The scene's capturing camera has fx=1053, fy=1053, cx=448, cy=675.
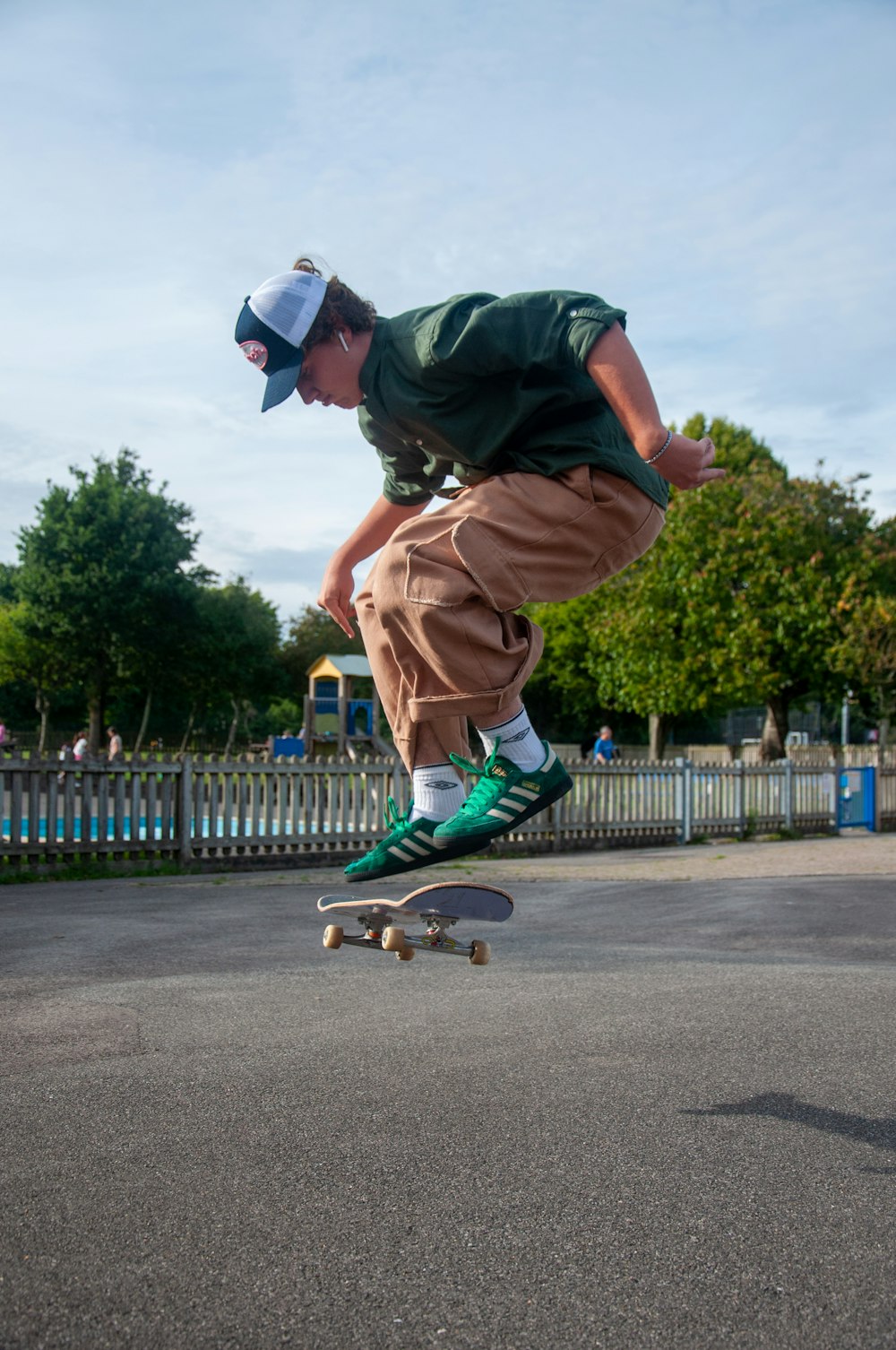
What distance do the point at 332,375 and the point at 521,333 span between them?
578 mm

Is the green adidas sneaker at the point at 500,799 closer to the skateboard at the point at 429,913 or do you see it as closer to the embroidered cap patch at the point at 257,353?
the skateboard at the point at 429,913

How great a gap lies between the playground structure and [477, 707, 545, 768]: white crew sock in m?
26.2

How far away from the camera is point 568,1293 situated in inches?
82.8

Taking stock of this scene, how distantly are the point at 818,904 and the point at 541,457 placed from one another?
26.0 feet

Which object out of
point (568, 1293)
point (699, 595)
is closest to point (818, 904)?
point (568, 1293)

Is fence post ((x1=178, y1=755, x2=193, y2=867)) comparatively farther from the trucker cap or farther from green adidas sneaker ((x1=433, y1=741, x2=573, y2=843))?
the trucker cap

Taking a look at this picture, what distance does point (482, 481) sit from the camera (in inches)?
117

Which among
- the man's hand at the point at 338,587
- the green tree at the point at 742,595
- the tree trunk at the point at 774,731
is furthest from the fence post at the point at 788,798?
the man's hand at the point at 338,587

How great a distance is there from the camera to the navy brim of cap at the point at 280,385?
2.91 metres

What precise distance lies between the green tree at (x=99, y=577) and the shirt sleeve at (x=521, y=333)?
41617mm

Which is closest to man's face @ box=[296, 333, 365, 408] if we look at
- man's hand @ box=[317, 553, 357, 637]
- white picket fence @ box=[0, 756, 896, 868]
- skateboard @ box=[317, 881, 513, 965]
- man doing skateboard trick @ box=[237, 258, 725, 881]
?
man doing skateboard trick @ box=[237, 258, 725, 881]

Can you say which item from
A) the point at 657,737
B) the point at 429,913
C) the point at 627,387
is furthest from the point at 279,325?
the point at 657,737

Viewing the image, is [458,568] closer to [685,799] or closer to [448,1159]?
[448,1159]

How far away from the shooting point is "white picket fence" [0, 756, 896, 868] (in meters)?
12.7
